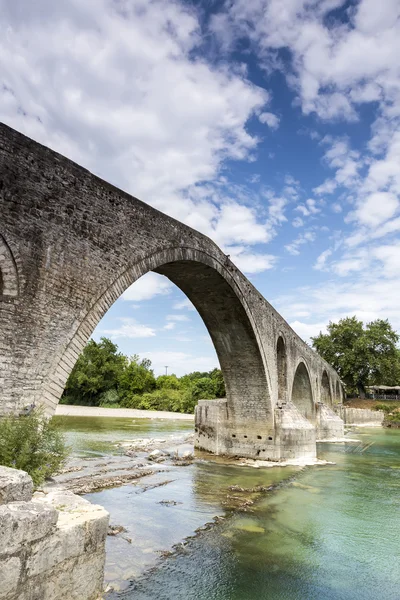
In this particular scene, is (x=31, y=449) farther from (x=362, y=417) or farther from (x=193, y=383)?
(x=193, y=383)

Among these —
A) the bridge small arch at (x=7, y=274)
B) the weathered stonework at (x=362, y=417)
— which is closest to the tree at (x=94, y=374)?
the weathered stonework at (x=362, y=417)

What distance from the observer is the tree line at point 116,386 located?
44594mm

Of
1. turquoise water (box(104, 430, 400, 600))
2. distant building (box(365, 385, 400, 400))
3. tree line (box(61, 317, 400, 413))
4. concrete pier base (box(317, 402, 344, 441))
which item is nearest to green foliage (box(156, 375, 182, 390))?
tree line (box(61, 317, 400, 413))

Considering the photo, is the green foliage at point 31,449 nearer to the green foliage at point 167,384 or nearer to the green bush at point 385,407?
the green bush at point 385,407

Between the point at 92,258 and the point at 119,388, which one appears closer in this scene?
the point at 92,258

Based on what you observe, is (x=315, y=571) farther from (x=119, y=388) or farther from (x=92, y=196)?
(x=119, y=388)

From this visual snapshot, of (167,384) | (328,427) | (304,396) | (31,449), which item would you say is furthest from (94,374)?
(31,449)

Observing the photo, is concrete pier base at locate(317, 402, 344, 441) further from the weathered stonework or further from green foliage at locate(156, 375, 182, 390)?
green foliage at locate(156, 375, 182, 390)

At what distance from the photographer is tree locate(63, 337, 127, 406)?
45.8 m

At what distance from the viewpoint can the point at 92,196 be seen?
7184 millimetres

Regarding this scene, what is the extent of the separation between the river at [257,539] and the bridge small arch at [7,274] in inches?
144

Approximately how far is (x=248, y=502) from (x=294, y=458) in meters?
5.66

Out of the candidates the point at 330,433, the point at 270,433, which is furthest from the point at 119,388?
the point at 270,433

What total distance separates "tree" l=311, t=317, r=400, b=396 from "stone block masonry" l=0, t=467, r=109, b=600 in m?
47.5
